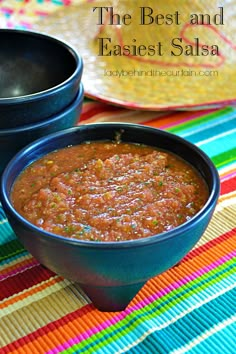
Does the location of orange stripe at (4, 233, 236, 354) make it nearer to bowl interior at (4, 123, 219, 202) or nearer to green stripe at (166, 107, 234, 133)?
bowl interior at (4, 123, 219, 202)

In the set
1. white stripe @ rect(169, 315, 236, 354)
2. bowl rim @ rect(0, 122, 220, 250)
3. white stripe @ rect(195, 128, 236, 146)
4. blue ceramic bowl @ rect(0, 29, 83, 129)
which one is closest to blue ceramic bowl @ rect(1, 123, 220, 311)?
bowl rim @ rect(0, 122, 220, 250)

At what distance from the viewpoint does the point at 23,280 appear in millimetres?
1012

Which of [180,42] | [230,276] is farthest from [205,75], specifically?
[230,276]

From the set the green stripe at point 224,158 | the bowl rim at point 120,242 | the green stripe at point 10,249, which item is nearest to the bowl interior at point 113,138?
the bowl rim at point 120,242

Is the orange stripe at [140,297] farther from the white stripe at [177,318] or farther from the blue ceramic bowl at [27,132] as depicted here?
the blue ceramic bowl at [27,132]

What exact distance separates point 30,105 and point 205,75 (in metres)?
0.65

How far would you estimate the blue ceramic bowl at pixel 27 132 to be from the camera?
41.7 inches

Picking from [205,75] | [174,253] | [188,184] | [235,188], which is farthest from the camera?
[205,75]

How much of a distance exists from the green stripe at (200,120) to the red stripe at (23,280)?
562 millimetres

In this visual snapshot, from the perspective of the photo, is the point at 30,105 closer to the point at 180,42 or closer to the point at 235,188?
the point at 235,188

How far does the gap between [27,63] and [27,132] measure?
9.9 inches

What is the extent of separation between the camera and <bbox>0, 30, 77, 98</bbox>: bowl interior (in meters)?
1.24

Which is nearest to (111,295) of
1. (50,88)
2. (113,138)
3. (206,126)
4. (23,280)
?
(23,280)

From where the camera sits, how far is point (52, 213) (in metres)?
0.89
